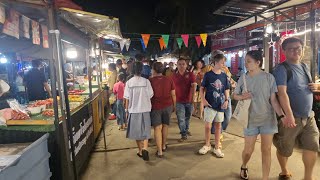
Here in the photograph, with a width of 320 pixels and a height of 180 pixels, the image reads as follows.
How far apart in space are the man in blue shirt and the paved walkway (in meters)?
0.90

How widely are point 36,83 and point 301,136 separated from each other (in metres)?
6.89

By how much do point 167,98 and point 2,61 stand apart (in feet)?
50.8

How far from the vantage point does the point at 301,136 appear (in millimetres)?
3816

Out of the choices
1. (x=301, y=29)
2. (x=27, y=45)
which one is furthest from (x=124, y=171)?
(x=301, y=29)

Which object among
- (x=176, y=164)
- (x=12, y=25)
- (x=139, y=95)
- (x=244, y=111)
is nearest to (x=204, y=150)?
(x=176, y=164)

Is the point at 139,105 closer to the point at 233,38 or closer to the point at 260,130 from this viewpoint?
the point at 260,130

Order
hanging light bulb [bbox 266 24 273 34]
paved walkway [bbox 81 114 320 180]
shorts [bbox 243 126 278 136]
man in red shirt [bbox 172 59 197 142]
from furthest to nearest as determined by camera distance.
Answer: hanging light bulb [bbox 266 24 273 34] < man in red shirt [bbox 172 59 197 142] < paved walkway [bbox 81 114 320 180] < shorts [bbox 243 126 278 136]

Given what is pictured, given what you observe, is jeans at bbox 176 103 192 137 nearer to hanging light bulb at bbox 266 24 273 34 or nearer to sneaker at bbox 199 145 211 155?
sneaker at bbox 199 145 211 155

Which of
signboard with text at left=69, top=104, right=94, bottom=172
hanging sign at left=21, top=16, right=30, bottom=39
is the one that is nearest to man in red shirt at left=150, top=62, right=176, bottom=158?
signboard with text at left=69, top=104, right=94, bottom=172

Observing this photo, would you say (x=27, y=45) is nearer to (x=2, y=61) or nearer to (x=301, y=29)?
(x=301, y=29)

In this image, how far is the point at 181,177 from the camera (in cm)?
455

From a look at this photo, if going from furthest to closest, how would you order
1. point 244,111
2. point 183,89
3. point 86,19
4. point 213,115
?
point 183,89
point 213,115
point 86,19
point 244,111

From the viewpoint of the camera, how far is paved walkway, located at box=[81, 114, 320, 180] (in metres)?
4.61

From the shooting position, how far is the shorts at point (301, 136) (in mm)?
3719
